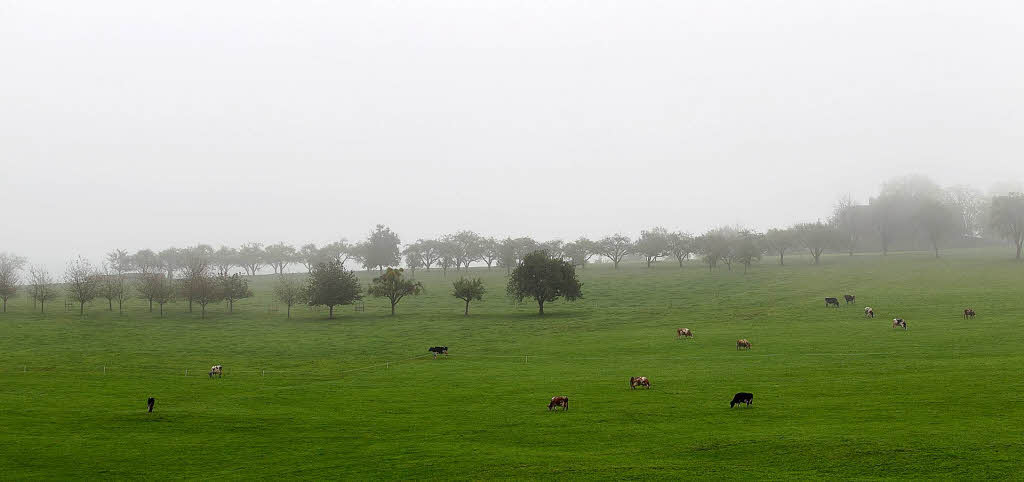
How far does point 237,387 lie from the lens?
44250 mm

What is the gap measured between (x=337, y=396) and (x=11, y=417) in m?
17.5

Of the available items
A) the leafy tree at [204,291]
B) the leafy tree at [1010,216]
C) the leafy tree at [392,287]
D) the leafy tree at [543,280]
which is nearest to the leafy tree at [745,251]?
the leafy tree at [1010,216]

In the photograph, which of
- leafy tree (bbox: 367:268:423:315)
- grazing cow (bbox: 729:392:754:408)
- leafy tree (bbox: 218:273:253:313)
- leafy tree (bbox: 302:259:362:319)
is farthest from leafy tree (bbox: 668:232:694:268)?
grazing cow (bbox: 729:392:754:408)

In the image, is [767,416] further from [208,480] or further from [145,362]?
[145,362]

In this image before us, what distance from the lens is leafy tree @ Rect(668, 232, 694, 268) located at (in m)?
159

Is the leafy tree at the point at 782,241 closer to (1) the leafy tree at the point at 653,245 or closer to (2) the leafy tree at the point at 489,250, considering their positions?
(1) the leafy tree at the point at 653,245

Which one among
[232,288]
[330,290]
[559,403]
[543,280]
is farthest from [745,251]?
[559,403]

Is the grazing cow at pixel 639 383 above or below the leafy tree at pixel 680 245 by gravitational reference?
below

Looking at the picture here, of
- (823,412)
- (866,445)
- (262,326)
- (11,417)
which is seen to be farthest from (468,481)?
(262,326)

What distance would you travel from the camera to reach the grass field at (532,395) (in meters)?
23.5

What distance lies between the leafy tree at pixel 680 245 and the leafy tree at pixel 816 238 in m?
27.0

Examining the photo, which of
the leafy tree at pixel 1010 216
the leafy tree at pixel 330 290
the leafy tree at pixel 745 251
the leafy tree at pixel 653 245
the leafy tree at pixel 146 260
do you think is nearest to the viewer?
the leafy tree at pixel 330 290

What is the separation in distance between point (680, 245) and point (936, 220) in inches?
2552

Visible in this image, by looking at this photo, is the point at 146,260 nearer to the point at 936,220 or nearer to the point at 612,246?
the point at 612,246
